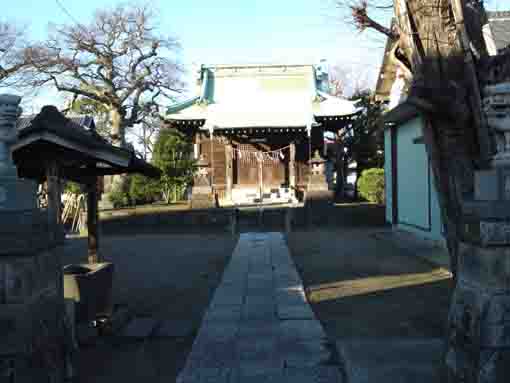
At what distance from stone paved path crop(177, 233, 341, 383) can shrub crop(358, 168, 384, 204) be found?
48.4 ft

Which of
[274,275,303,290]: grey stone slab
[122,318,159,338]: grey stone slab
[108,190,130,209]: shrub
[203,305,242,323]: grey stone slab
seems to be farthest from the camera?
[108,190,130,209]: shrub

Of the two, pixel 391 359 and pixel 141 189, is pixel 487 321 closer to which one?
pixel 391 359

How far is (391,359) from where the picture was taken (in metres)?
4.60

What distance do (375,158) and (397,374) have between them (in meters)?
24.6

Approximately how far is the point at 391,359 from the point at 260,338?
1.44m

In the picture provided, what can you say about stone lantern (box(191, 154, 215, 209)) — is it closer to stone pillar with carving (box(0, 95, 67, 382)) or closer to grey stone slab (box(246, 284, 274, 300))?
grey stone slab (box(246, 284, 274, 300))

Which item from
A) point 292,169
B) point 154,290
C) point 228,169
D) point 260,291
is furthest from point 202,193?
point 260,291

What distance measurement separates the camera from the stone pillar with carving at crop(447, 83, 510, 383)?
347 centimetres

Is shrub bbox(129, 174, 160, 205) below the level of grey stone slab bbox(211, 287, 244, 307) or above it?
above

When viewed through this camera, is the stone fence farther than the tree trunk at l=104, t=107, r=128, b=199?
No

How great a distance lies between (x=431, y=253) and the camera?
36.8 ft

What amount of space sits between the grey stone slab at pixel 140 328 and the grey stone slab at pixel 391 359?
2252 millimetres

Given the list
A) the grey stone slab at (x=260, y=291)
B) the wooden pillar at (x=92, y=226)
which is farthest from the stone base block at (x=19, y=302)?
the grey stone slab at (x=260, y=291)

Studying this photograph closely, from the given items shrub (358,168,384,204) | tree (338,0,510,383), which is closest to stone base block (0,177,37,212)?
tree (338,0,510,383)
